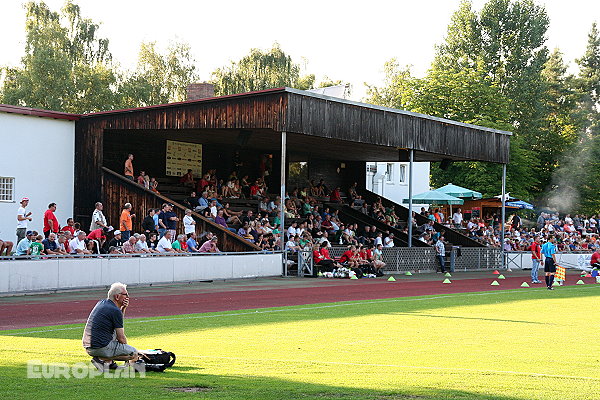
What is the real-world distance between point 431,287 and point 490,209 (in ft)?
123

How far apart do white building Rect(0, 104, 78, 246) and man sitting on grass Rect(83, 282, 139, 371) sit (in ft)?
73.3

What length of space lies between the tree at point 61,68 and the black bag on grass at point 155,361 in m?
55.9

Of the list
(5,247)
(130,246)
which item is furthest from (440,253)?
(5,247)

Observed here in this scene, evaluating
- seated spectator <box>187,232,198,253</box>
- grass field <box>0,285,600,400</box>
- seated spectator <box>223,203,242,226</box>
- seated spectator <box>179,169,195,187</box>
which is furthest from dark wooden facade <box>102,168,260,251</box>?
grass field <box>0,285,600,400</box>

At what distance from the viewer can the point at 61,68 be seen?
63.4 metres

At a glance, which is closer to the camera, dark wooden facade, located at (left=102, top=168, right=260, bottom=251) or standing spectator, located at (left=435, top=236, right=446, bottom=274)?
dark wooden facade, located at (left=102, top=168, right=260, bottom=251)

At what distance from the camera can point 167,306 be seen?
1988cm

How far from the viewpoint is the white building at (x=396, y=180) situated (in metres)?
57.1

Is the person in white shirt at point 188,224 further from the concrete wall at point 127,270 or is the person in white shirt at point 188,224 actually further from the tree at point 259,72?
the tree at point 259,72

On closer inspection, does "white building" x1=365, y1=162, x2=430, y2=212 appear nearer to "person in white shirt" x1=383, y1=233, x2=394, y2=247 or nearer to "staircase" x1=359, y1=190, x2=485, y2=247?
"staircase" x1=359, y1=190, x2=485, y2=247

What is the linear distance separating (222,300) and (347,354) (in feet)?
32.4

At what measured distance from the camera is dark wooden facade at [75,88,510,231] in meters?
30.7

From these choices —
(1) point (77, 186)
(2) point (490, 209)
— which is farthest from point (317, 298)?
(2) point (490, 209)

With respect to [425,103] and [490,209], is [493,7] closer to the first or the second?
[425,103]
